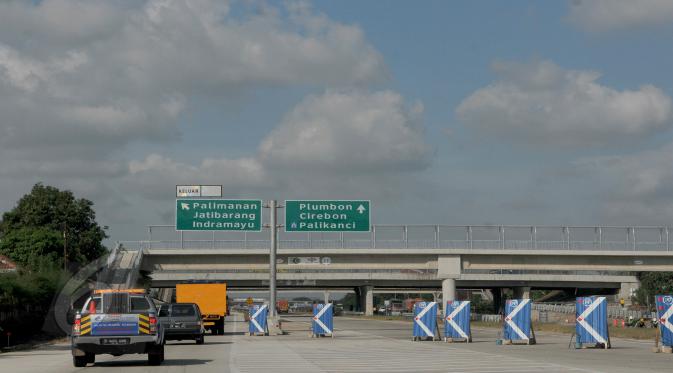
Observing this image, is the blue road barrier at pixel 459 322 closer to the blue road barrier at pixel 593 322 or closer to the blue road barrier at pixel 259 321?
the blue road barrier at pixel 593 322

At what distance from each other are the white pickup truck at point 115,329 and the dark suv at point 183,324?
1280 cm

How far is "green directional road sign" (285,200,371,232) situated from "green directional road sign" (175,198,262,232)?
1.75 metres

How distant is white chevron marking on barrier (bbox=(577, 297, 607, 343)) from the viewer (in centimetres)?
3028

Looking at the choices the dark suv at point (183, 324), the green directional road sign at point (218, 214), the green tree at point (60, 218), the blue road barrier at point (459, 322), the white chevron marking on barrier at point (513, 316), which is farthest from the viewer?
the green tree at point (60, 218)

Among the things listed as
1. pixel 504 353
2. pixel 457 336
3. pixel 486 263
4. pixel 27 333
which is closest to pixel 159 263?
pixel 486 263

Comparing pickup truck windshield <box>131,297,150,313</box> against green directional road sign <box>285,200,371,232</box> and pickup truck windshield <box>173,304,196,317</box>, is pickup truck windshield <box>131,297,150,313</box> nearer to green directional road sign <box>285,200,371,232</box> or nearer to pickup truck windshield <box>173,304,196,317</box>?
pickup truck windshield <box>173,304,196,317</box>

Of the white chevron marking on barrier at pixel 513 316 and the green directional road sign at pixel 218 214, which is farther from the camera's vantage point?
the green directional road sign at pixel 218 214

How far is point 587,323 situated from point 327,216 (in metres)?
23.3

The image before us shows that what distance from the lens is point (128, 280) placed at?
70.1 m

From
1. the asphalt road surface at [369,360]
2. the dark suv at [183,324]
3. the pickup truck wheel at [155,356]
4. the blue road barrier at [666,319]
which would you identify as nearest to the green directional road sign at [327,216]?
the dark suv at [183,324]

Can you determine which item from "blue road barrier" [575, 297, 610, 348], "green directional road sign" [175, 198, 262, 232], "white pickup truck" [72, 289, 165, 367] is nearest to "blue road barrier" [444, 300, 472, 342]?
"blue road barrier" [575, 297, 610, 348]

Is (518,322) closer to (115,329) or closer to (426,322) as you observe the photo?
(426,322)

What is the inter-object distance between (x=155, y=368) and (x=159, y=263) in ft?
186

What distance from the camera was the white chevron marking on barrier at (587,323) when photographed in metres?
30.3
